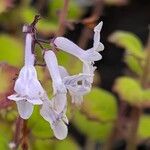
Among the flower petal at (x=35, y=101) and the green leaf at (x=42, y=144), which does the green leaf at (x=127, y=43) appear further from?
the flower petal at (x=35, y=101)

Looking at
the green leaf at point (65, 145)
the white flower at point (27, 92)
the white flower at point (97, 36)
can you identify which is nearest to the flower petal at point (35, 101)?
the white flower at point (27, 92)

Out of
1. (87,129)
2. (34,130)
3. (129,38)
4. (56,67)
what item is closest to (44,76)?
(34,130)

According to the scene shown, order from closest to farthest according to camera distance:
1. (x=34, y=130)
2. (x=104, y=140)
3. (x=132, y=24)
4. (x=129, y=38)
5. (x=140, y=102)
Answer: (x=34, y=130) → (x=140, y=102) → (x=129, y=38) → (x=104, y=140) → (x=132, y=24)

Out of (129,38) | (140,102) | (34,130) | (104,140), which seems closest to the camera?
(34,130)

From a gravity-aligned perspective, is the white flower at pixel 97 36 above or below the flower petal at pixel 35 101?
above

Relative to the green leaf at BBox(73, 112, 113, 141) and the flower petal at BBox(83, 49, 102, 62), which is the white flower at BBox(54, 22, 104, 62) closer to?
the flower petal at BBox(83, 49, 102, 62)

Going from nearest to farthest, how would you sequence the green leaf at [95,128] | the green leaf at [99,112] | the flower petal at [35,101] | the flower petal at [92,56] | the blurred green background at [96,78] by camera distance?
the flower petal at [35,101] < the flower petal at [92,56] < the blurred green background at [96,78] < the green leaf at [99,112] < the green leaf at [95,128]

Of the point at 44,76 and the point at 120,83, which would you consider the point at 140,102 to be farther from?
the point at 44,76
